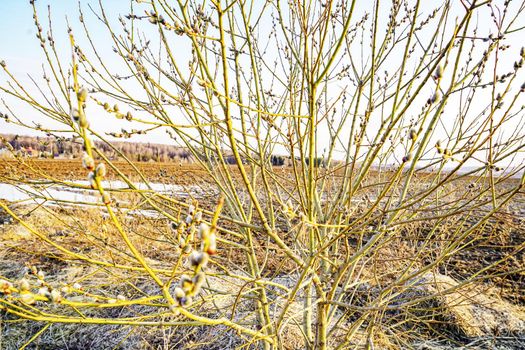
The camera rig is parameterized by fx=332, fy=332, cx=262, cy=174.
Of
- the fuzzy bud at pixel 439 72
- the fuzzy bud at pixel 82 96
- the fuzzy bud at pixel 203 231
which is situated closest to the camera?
the fuzzy bud at pixel 203 231

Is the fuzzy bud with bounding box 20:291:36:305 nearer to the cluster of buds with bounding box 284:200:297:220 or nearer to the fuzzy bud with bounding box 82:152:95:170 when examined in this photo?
the fuzzy bud with bounding box 82:152:95:170

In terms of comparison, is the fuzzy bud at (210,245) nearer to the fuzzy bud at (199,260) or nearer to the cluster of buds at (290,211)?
the fuzzy bud at (199,260)

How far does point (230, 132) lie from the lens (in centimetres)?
107

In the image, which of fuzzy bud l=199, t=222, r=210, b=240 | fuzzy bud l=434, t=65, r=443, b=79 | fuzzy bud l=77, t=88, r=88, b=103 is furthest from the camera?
fuzzy bud l=434, t=65, r=443, b=79

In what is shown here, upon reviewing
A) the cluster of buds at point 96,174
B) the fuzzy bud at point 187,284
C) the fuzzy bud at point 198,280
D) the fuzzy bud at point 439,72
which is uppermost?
the fuzzy bud at point 439,72

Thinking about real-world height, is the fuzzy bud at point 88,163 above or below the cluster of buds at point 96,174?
above

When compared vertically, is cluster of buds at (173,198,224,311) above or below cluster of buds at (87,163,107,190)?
below

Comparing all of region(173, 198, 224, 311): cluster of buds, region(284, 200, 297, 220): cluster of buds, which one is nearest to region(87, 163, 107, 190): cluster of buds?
region(173, 198, 224, 311): cluster of buds

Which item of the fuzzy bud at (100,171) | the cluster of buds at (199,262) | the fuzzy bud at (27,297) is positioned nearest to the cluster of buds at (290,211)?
the cluster of buds at (199,262)

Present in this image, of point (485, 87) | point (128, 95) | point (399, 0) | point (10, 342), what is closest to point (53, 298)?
point (128, 95)

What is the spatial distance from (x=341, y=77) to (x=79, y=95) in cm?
227

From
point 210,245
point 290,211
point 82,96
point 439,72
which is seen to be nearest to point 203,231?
point 210,245

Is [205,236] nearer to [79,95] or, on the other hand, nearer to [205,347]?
[79,95]

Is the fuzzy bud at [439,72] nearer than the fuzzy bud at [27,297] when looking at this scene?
No
